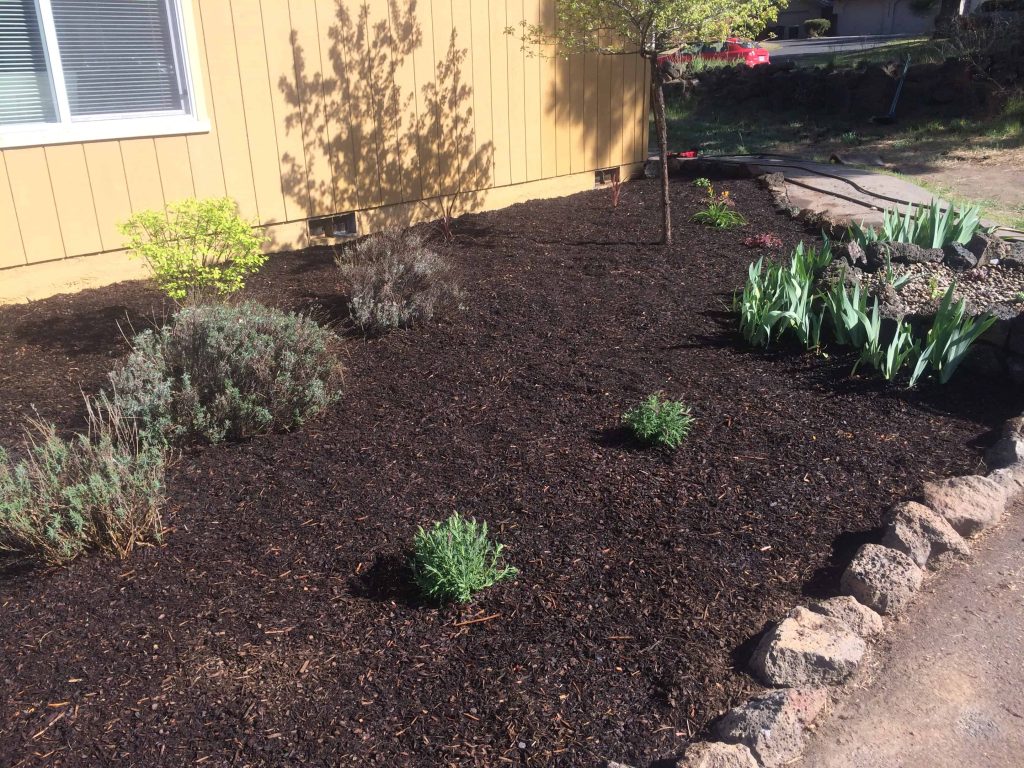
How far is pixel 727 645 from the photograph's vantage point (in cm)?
286

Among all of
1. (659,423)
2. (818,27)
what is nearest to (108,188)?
(659,423)

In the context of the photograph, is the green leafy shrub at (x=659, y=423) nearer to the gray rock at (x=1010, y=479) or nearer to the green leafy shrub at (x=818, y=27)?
the gray rock at (x=1010, y=479)

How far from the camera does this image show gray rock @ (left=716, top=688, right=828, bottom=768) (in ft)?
7.93

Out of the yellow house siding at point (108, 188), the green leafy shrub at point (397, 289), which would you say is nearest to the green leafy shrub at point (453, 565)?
the green leafy shrub at point (397, 289)

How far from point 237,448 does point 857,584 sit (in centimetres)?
284

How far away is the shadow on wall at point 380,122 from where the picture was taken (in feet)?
24.0

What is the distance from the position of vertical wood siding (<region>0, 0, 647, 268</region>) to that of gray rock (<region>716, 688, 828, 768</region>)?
5701 millimetres

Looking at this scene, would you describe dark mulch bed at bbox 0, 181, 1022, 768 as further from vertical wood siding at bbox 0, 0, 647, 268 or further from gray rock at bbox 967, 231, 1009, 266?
gray rock at bbox 967, 231, 1009, 266

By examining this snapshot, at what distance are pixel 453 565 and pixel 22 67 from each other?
498cm

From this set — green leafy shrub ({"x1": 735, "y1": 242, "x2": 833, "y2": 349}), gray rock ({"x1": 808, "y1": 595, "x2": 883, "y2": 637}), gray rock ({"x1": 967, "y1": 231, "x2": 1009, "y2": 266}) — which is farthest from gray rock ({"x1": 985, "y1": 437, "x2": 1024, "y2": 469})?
gray rock ({"x1": 967, "y1": 231, "x2": 1009, "y2": 266})

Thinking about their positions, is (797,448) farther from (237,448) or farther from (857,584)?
(237,448)

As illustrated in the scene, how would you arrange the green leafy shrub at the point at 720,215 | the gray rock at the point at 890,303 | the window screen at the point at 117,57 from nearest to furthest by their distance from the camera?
the gray rock at the point at 890,303
the window screen at the point at 117,57
the green leafy shrub at the point at 720,215

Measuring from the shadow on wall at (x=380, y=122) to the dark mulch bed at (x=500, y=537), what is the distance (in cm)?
245

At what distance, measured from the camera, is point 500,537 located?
339cm
